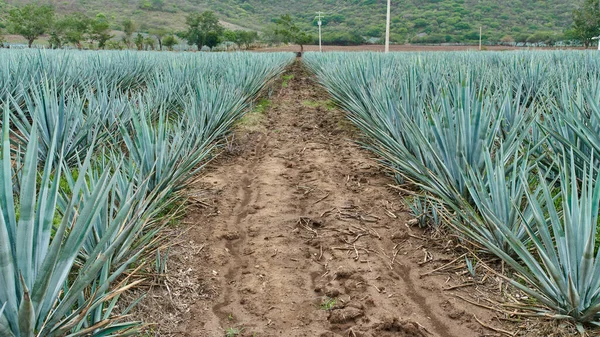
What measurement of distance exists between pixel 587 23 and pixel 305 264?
5725 centimetres

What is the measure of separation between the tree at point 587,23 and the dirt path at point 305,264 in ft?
178

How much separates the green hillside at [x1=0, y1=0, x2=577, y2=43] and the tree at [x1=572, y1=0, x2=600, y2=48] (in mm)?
6907

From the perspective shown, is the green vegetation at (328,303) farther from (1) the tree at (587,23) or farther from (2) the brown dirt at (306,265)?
(1) the tree at (587,23)

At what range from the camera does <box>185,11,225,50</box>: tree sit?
178ft

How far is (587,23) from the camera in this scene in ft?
160

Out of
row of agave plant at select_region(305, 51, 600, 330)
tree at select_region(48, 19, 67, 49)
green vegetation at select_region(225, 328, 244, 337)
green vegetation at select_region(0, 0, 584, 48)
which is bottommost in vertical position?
green vegetation at select_region(225, 328, 244, 337)

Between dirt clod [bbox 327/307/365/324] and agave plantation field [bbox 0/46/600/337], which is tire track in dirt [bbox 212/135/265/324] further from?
dirt clod [bbox 327/307/365/324]

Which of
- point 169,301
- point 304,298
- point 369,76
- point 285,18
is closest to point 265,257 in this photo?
point 304,298

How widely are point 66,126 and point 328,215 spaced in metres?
2.33

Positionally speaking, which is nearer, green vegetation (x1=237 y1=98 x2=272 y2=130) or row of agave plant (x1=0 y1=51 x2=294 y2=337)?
row of agave plant (x1=0 y1=51 x2=294 y2=337)

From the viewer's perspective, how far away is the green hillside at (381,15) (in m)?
65.2

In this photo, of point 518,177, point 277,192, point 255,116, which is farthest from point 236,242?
point 255,116

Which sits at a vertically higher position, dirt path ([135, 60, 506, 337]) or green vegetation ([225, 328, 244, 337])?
dirt path ([135, 60, 506, 337])

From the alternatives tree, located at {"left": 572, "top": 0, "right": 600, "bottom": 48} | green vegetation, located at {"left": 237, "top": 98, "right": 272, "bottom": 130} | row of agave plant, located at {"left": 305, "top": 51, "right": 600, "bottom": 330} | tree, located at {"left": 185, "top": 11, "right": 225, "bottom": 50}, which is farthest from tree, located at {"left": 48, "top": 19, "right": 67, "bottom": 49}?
tree, located at {"left": 572, "top": 0, "right": 600, "bottom": 48}
